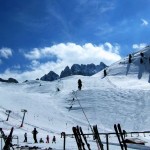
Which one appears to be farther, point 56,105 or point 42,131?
point 56,105

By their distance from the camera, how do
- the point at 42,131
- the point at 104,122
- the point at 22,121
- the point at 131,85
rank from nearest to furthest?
the point at 42,131 < the point at 22,121 < the point at 104,122 < the point at 131,85

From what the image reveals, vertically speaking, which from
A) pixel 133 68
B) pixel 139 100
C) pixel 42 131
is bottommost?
pixel 42 131

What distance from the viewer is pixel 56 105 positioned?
7781 centimetres

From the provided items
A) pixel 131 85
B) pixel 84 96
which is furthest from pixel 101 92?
pixel 131 85

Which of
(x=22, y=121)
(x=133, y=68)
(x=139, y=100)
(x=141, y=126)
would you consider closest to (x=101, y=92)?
(x=139, y=100)

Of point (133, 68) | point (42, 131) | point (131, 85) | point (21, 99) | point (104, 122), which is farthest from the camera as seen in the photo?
point (133, 68)

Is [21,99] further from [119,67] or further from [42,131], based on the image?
[119,67]

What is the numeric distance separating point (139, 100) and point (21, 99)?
2691cm

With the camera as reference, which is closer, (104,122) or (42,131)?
(42,131)

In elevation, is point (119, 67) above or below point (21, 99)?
above

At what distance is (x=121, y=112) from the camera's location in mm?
69875

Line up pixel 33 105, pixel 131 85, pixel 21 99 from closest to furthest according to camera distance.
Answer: pixel 33 105, pixel 21 99, pixel 131 85

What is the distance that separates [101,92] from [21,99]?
1916 centimetres

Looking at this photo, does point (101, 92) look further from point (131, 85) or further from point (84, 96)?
point (131, 85)
